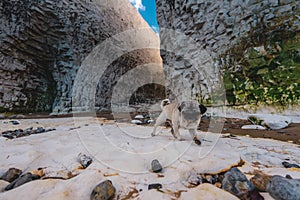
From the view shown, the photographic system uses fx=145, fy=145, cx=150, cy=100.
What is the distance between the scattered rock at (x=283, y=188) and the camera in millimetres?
899

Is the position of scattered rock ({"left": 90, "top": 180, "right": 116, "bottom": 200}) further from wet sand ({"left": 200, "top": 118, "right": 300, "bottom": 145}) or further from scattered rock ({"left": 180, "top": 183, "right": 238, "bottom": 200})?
wet sand ({"left": 200, "top": 118, "right": 300, "bottom": 145})

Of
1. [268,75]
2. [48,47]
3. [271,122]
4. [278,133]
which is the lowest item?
[278,133]

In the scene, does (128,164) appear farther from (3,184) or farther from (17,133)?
(17,133)

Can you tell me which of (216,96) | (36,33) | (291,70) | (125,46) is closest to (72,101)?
(36,33)

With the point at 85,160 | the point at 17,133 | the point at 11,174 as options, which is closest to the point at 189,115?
the point at 85,160

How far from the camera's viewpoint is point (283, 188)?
0.94 m

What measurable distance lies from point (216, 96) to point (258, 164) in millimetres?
5288

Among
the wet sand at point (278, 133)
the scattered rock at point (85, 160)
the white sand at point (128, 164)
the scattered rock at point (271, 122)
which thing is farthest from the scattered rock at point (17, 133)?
the scattered rock at point (271, 122)

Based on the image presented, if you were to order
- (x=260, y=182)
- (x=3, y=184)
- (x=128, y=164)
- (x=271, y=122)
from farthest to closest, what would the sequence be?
(x=271, y=122)
(x=128, y=164)
(x=3, y=184)
(x=260, y=182)

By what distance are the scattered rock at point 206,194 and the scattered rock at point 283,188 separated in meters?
0.27

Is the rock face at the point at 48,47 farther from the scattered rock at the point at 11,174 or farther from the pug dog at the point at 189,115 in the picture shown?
the pug dog at the point at 189,115

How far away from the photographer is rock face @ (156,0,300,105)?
14.9ft

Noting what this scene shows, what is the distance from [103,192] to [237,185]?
93cm

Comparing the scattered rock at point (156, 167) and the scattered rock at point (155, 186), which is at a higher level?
the scattered rock at point (156, 167)
